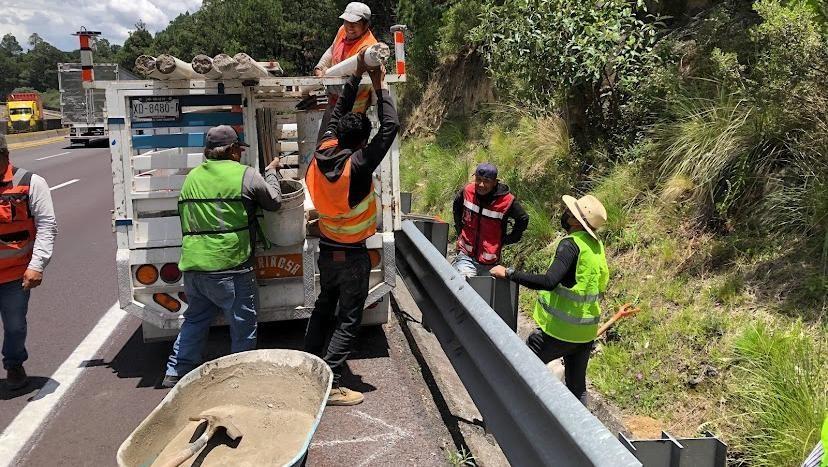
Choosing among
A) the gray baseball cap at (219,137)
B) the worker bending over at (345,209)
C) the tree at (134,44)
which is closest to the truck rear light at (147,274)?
the gray baseball cap at (219,137)

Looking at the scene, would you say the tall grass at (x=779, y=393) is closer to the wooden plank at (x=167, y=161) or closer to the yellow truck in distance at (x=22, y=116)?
the wooden plank at (x=167, y=161)

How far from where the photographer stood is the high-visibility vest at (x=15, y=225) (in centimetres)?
475

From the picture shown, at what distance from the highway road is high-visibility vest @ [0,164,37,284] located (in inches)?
36.5

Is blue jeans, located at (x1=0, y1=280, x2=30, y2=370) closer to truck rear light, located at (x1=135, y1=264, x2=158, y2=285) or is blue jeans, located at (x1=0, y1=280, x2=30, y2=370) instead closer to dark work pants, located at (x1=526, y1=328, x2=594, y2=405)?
truck rear light, located at (x1=135, y1=264, x2=158, y2=285)

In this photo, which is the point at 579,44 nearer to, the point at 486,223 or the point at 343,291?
the point at 486,223

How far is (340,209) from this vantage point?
4598 millimetres

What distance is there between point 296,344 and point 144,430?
273 cm

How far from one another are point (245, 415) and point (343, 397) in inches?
44.8

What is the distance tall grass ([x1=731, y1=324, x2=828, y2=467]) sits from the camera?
10.8ft

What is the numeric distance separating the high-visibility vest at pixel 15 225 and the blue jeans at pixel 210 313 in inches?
49.5

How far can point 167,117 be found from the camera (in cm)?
501

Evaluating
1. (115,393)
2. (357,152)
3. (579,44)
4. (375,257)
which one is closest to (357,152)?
(357,152)

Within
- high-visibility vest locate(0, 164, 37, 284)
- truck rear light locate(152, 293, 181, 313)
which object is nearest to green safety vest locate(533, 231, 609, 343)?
truck rear light locate(152, 293, 181, 313)

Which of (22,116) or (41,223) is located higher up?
(22,116)
